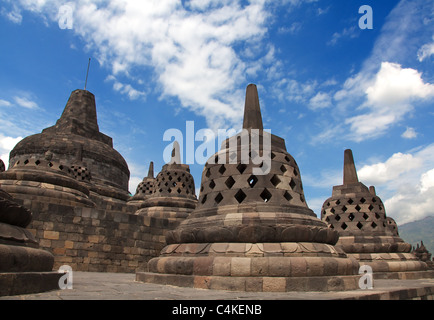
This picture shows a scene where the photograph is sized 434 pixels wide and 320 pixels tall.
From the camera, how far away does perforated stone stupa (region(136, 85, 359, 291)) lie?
4613 millimetres

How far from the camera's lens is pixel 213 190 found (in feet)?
21.0

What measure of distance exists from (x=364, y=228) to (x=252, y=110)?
603cm

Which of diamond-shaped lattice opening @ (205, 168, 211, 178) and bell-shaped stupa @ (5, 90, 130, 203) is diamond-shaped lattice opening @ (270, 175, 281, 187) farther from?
bell-shaped stupa @ (5, 90, 130, 203)

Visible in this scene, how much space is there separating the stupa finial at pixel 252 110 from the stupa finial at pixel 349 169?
5851mm

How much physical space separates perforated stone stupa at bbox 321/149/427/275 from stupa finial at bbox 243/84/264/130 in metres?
4.11

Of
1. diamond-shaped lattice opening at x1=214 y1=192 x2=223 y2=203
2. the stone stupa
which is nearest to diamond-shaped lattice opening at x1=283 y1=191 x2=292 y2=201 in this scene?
diamond-shaped lattice opening at x1=214 y1=192 x2=223 y2=203

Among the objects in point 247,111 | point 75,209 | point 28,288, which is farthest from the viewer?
point 75,209

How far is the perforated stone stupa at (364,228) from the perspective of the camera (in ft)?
30.9

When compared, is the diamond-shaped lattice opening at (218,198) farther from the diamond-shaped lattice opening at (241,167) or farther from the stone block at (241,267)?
the stone block at (241,267)

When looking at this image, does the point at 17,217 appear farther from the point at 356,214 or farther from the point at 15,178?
the point at 356,214

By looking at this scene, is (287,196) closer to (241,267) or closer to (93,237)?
(241,267)

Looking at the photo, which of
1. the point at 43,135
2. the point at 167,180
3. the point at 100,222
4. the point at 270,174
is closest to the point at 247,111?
the point at 270,174

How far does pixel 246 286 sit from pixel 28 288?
2770mm

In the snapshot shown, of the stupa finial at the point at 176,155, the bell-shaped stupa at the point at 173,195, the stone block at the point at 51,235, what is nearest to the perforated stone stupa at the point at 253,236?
the stone block at the point at 51,235
